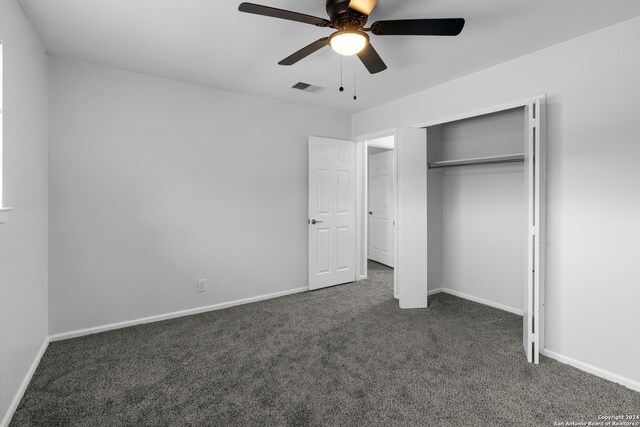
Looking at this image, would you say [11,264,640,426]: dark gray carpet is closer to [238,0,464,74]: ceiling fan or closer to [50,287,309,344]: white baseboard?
[50,287,309,344]: white baseboard

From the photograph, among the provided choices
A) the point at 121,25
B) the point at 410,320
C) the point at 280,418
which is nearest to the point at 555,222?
the point at 410,320

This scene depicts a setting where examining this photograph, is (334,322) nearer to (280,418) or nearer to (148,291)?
(280,418)

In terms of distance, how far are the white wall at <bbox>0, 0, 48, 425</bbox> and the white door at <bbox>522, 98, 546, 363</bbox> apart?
3.44 m

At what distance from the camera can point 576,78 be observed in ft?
7.97

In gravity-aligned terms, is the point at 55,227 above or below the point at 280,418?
above

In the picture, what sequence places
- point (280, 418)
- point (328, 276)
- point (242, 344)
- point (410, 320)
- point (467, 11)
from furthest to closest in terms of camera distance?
point (328, 276) < point (410, 320) < point (242, 344) < point (467, 11) < point (280, 418)

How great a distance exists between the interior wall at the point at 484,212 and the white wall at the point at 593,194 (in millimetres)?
782

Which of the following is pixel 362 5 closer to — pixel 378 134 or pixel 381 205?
pixel 378 134

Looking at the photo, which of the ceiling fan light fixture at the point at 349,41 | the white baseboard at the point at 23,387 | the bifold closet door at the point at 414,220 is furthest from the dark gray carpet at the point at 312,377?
the ceiling fan light fixture at the point at 349,41

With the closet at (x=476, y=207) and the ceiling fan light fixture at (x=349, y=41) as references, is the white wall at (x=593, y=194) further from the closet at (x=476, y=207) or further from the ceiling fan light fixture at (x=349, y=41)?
the ceiling fan light fixture at (x=349, y=41)

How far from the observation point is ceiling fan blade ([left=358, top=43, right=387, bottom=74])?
204 centimetres

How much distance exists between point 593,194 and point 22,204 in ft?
13.1

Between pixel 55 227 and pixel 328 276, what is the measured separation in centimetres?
302

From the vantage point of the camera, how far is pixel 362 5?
1.70 m
